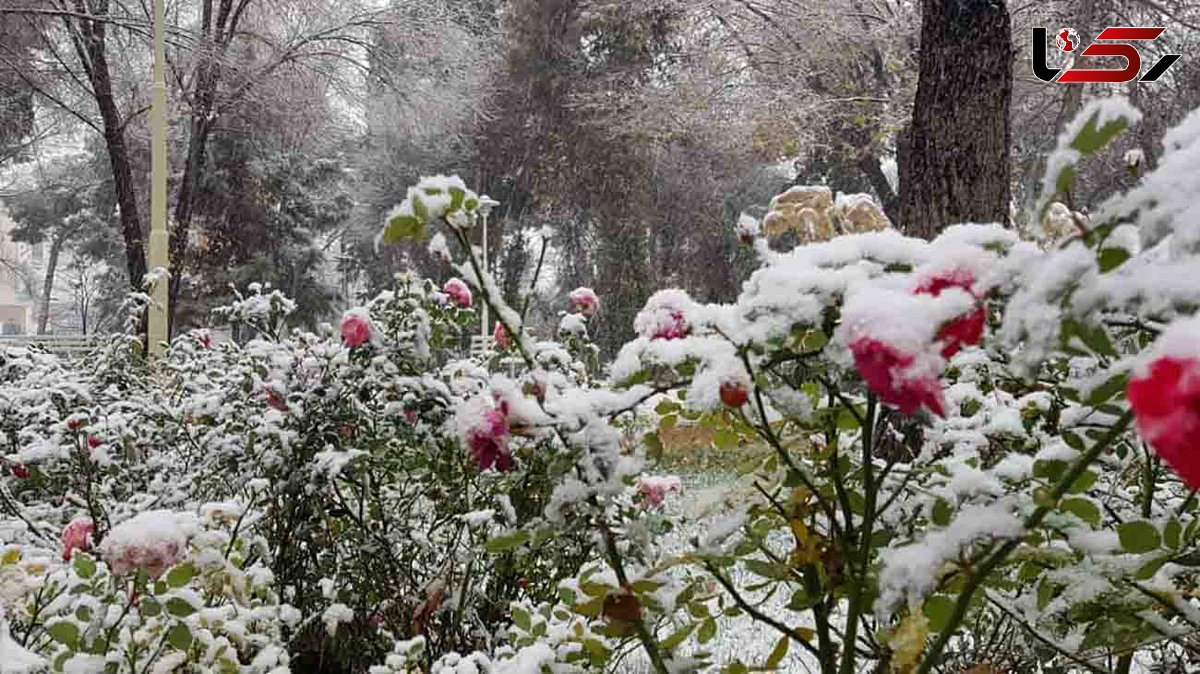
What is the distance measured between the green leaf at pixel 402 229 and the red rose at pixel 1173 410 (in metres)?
0.62

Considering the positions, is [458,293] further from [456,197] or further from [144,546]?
[456,197]

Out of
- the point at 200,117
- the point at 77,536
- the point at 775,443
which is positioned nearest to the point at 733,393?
the point at 775,443

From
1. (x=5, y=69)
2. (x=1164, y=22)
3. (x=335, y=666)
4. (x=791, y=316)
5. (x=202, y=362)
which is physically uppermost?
(x=1164, y=22)

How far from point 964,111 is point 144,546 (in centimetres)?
256

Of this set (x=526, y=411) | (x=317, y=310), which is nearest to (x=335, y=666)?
(x=526, y=411)

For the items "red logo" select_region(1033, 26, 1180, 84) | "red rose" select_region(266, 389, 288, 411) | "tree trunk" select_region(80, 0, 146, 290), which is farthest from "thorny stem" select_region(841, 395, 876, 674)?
"tree trunk" select_region(80, 0, 146, 290)

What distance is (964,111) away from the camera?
288 cm

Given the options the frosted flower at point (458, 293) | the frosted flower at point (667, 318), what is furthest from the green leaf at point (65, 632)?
the frosted flower at point (458, 293)

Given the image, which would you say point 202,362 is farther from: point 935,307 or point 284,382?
point 935,307

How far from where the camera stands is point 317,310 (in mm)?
18125

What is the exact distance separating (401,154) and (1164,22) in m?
12.8

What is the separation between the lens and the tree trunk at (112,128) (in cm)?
866

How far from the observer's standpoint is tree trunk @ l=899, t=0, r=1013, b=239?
2.84 m

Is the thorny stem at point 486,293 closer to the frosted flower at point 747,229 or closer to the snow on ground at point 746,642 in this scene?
the frosted flower at point 747,229
